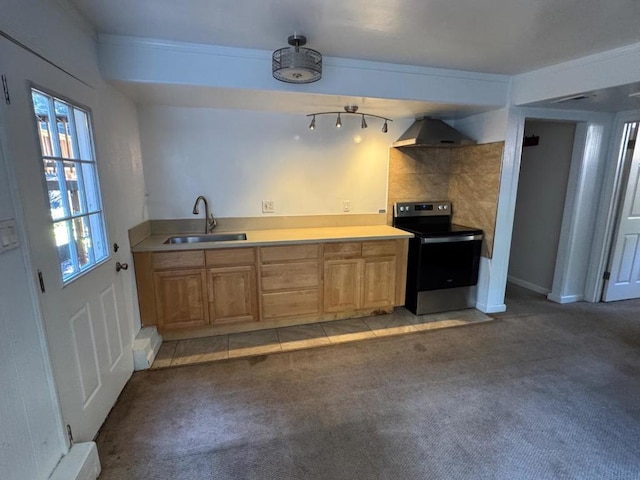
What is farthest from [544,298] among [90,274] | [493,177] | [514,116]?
[90,274]

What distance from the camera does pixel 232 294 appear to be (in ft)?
→ 9.01

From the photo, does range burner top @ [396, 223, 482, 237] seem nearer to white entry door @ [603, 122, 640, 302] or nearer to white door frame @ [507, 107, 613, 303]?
white door frame @ [507, 107, 613, 303]

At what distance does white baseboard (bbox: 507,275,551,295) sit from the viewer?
3.90 metres

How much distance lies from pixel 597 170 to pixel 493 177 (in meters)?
1.29

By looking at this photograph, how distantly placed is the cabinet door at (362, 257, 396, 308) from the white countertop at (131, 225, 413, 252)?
25 cm

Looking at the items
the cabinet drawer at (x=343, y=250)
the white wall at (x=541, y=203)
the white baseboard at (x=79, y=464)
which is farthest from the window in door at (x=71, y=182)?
the white wall at (x=541, y=203)

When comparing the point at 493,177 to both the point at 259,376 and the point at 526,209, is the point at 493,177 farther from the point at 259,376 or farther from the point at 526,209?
the point at 259,376

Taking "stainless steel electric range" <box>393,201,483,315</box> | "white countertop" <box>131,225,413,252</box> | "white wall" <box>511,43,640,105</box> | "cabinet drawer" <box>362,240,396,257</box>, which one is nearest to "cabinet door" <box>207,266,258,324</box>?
"white countertop" <box>131,225,413,252</box>

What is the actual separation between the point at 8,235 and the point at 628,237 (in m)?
5.09

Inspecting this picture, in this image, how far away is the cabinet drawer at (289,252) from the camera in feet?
9.07

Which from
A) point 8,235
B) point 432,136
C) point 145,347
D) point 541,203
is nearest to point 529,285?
point 541,203

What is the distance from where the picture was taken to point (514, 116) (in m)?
2.93

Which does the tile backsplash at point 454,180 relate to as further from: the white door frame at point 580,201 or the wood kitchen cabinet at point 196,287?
the wood kitchen cabinet at point 196,287

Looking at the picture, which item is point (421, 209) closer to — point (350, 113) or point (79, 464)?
point (350, 113)
